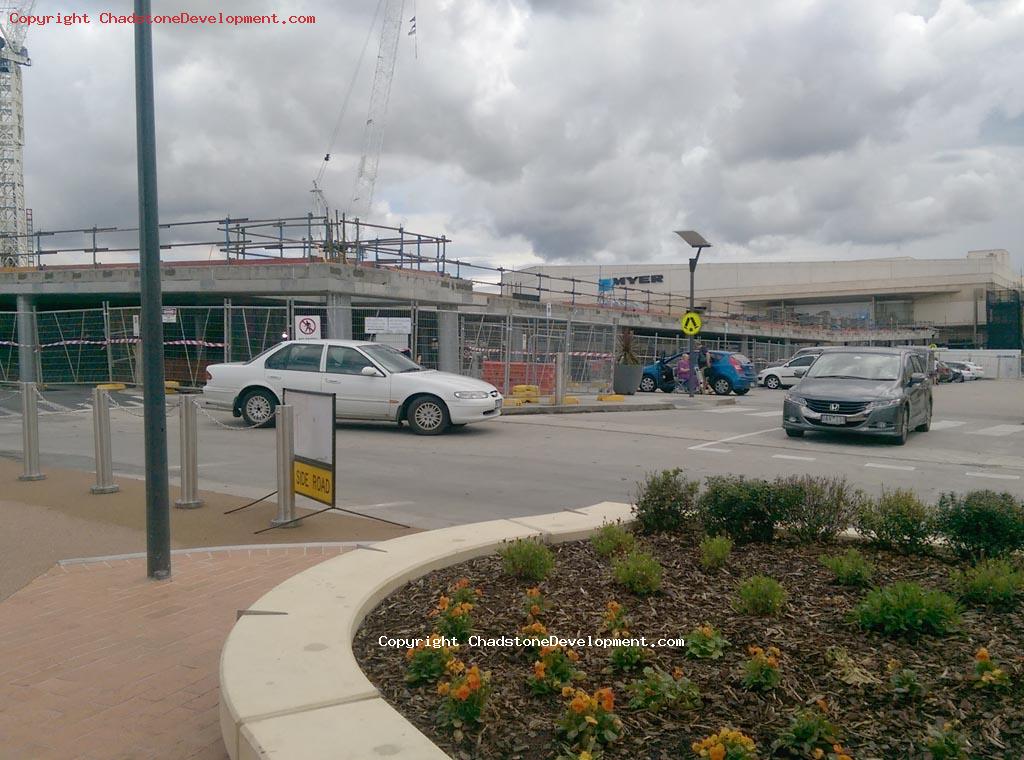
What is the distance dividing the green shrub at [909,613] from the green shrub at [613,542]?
5.10 feet

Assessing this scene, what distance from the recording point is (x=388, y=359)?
14734 mm

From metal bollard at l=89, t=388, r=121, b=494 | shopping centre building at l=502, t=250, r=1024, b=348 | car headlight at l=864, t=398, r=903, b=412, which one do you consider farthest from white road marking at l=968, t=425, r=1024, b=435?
shopping centre building at l=502, t=250, r=1024, b=348

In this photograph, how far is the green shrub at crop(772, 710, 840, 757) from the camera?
2.79 m

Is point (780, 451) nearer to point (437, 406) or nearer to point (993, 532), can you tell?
point (437, 406)

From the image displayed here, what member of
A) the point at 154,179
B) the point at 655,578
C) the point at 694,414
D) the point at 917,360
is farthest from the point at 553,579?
the point at 694,414

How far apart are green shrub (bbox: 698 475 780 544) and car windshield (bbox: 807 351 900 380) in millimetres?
10985

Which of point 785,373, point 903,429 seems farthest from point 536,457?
point 785,373

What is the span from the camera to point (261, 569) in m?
5.97

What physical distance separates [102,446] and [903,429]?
41.4 feet

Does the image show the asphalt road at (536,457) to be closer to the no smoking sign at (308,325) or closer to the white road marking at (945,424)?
the white road marking at (945,424)

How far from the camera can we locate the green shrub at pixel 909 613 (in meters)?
3.70

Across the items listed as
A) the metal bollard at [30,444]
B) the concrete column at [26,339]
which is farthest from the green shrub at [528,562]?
the concrete column at [26,339]

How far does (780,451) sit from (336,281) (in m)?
11.9

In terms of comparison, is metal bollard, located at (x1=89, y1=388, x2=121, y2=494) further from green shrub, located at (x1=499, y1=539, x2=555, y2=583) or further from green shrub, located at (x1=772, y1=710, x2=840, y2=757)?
green shrub, located at (x1=772, y1=710, x2=840, y2=757)
